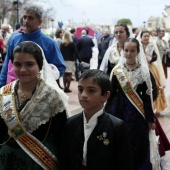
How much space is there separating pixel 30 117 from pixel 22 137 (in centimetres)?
13

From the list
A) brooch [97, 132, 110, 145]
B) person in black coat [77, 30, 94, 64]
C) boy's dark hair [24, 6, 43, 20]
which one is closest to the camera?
brooch [97, 132, 110, 145]

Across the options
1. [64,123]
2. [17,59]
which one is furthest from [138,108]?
[17,59]

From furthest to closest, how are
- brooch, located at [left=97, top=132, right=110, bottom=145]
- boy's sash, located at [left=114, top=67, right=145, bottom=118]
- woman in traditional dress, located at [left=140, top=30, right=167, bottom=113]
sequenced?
woman in traditional dress, located at [left=140, top=30, right=167, bottom=113]
boy's sash, located at [left=114, top=67, right=145, bottom=118]
brooch, located at [left=97, top=132, right=110, bottom=145]

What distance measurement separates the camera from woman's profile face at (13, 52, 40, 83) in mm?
2080

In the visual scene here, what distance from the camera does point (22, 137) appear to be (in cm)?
210

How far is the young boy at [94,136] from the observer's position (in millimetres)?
1985

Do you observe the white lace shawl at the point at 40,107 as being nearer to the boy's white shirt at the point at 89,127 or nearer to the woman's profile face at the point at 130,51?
the boy's white shirt at the point at 89,127

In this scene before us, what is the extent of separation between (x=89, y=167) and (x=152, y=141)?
179cm

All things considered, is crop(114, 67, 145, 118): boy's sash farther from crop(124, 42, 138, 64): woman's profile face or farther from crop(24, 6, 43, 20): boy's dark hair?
crop(24, 6, 43, 20): boy's dark hair

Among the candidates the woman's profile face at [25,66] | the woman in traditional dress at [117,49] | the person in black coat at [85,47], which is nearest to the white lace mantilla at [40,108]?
the woman's profile face at [25,66]

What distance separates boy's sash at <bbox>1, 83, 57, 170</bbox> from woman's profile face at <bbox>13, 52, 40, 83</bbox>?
5.5 inches

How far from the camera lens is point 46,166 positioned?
2148 mm

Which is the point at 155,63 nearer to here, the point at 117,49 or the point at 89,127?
the point at 117,49

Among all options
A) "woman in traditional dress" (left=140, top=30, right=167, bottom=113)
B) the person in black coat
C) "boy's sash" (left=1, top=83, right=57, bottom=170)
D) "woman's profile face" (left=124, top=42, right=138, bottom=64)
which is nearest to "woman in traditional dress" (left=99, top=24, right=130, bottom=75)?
"woman's profile face" (left=124, top=42, right=138, bottom=64)
